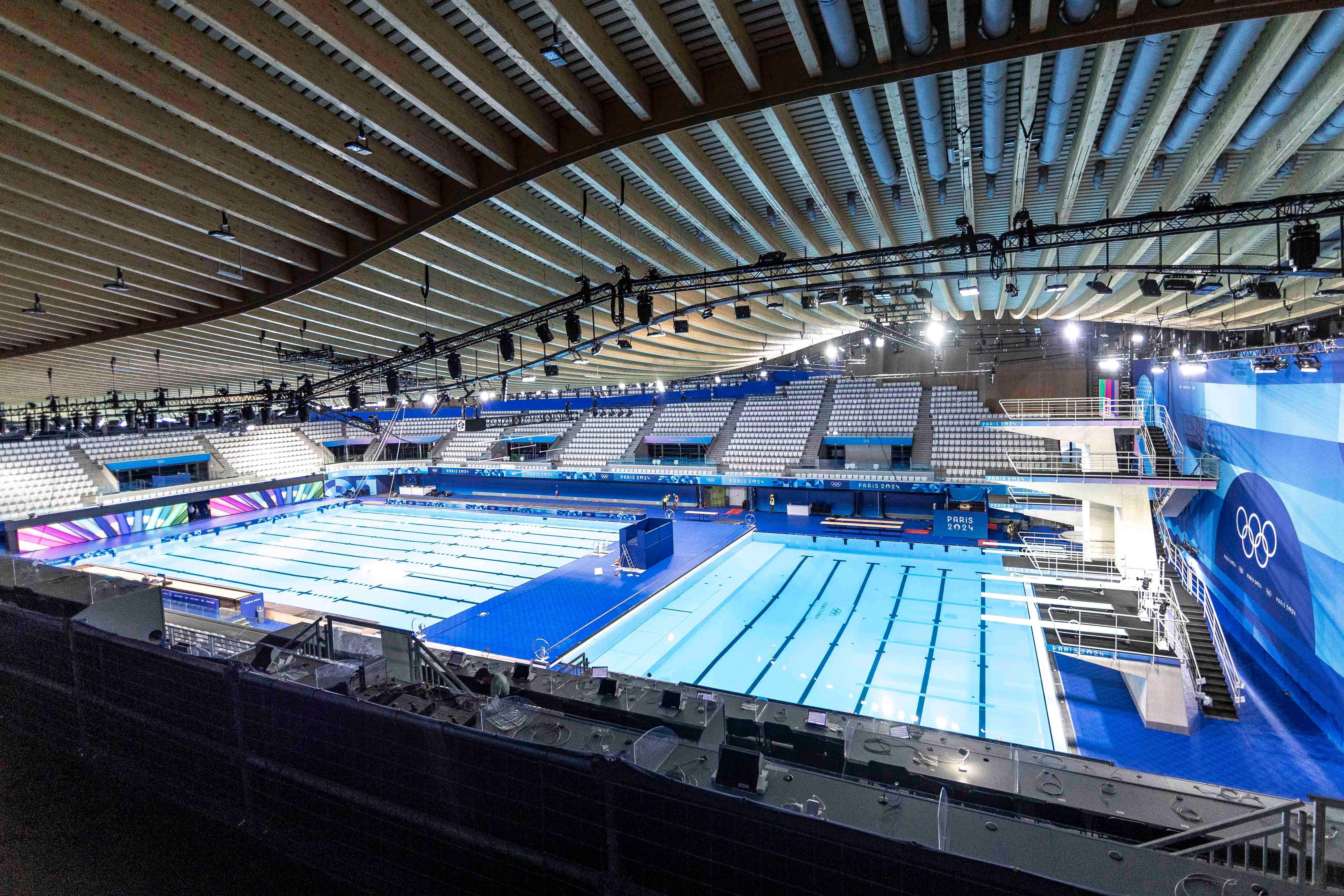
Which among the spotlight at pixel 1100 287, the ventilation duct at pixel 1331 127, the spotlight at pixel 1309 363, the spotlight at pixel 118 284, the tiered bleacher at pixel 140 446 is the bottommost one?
the tiered bleacher at pixel 140 446

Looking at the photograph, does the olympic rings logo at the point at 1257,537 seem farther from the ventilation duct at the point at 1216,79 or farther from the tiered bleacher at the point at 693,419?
the tiered bleacher at the point at 693,419

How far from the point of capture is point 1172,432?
1368cm

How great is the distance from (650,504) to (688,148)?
801 inches

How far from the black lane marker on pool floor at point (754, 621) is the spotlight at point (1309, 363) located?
937 centimetres

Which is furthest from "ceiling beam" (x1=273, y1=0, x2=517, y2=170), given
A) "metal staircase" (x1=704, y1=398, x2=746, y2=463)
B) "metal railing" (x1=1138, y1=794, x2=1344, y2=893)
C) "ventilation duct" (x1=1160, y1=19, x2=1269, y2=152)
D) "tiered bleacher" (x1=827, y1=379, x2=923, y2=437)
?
"tiered bleacher" (x1=827, y1=379, x2=923, y2=437)

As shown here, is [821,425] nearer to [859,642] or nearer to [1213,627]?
[859,642]

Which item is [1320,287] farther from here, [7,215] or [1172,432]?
[7,215]

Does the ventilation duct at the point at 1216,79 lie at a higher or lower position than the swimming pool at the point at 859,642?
higher

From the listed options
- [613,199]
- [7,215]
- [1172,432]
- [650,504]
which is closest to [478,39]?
[613,199]

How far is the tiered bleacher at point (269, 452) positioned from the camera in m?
28.9

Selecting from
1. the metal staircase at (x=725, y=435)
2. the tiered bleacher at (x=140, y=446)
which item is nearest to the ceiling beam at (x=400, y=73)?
the metal staircase at (x=725, y=435)

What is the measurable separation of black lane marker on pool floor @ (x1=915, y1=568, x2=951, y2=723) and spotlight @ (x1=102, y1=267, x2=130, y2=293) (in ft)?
40.0

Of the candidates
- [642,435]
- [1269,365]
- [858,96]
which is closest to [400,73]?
[858,96]

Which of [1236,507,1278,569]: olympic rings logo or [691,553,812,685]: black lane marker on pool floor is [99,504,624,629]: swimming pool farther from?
[1236,507,1278,569]: olympic rings logo
